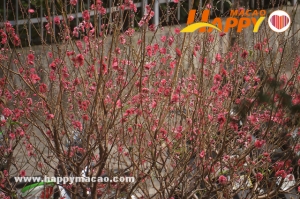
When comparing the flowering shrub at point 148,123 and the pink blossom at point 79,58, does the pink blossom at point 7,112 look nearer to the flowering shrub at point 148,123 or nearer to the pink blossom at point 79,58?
the flowering shrub at point 148,123

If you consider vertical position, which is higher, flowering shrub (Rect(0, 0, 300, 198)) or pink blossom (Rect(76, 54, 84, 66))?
pink blossom (Rect(76, 54, 84, 66))

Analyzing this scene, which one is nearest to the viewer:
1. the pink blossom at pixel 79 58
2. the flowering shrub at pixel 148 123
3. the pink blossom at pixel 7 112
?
the pink blossom at pixel 79 58

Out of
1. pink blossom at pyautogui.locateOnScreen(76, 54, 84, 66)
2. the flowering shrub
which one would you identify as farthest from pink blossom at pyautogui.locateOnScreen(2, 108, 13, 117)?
pink blossom at pyautogui.locateOnScreen(76, 54, 84, 66)

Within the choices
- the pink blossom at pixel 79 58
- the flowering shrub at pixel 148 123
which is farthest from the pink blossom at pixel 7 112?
the pink blossom at pixel 79 58

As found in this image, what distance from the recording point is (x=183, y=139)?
595 cm

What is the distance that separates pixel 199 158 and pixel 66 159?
1.00 m

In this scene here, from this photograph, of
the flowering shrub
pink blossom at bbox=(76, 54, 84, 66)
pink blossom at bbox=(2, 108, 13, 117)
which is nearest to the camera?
pink blossom at bbox=(76, 54, 84, 66)

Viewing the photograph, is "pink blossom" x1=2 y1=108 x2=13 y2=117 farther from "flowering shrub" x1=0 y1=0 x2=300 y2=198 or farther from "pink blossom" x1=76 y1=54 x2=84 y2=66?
"pink blossom" x1=76 y1=54 x2=84 y2=66

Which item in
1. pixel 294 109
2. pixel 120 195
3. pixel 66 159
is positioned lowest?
pixel 120 195

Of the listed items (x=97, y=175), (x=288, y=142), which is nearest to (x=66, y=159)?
(x=97, y=175)

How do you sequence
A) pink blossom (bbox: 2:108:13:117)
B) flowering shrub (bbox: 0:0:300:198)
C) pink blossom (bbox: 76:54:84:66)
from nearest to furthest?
1. pink blossom (bbox: 76:54:84:66)
2. flowering shrub (bbox: 0:0:300:198)
3. pink blossom (bbox: 2:108:13:117)

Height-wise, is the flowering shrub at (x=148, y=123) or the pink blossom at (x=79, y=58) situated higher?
the pink blossom at (x=79, y=58)

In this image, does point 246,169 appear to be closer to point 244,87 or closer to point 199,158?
point 199,158

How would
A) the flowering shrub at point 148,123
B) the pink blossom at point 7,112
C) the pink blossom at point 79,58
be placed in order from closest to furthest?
the pink blossom at point 79,58 < the flowering shrub at point 148,123 < the pink blossom at point 7,112
